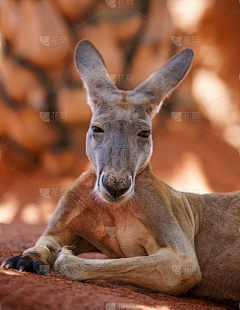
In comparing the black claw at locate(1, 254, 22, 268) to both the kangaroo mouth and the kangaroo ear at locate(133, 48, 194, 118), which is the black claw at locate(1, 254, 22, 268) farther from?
the kangaroo ear at locate(133, 48, 194, 118)

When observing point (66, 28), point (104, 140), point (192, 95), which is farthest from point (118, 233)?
point (66, 28)

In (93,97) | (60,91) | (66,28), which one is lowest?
(93,97)

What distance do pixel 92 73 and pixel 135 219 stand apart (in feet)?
5.64

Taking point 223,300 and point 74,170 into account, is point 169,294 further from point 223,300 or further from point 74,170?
point 74,170

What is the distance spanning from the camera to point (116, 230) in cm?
361

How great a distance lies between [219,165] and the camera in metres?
8.55

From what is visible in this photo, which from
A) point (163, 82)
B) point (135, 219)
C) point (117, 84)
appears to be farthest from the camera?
point (117, 84)

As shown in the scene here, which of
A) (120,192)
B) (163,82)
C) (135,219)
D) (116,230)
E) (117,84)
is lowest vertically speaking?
(116,230)

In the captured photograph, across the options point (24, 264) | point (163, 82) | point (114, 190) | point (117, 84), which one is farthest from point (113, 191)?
point (117, 84)

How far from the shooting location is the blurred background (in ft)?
28.0

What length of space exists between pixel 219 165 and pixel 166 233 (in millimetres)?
5541

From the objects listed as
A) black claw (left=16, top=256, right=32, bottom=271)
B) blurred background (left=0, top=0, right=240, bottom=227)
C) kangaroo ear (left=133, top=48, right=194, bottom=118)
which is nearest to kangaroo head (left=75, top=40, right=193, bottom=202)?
kangaroo ear (left=133, top=48, right=194, bottom=118)

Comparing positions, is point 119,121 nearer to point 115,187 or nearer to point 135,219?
point 115,187

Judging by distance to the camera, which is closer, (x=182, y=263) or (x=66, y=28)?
(x=182, y=263)
